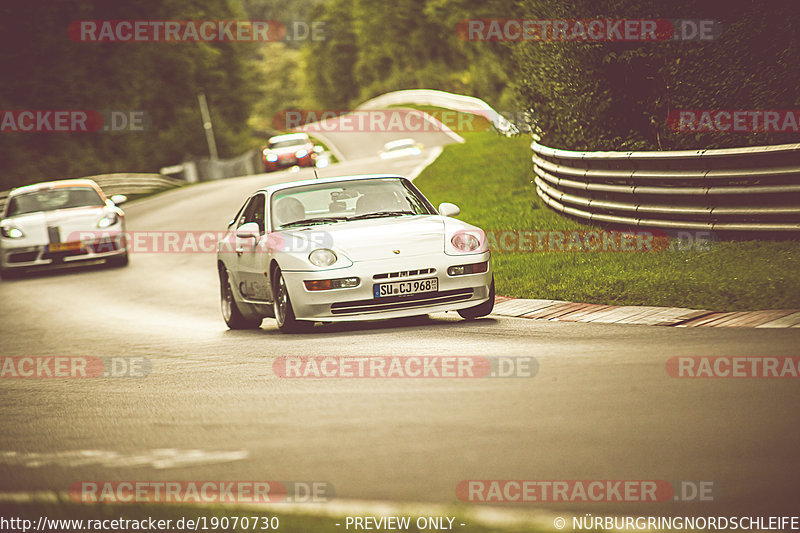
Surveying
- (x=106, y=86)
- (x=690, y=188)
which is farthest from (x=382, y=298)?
(x=106, y=86)

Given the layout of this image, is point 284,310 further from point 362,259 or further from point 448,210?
point 448,210

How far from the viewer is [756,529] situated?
12.8 ft

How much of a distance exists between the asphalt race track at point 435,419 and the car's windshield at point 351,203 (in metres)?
1.11

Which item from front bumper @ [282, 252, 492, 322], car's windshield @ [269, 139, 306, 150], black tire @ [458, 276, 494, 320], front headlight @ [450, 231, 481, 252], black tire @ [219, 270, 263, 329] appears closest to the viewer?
front bumper @ [282, 252, 492, 322]

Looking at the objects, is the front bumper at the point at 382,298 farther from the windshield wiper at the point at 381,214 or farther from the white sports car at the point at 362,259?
the windshield wiper at the point at 381,214

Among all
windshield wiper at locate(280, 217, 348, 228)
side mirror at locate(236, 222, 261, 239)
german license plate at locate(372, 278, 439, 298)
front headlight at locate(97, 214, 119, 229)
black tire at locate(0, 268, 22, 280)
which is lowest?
black tire at locate(0, 268, 22, 280)

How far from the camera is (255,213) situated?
1177 cm

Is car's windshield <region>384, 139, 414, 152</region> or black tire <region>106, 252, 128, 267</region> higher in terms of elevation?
car's windshield <region>384, 139, 414, 152</region>

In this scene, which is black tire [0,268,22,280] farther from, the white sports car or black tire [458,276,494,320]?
black tire [458,276,494,320]

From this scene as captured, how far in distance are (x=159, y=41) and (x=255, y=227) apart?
64.8 meters

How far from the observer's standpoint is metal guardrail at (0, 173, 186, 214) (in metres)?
43.1

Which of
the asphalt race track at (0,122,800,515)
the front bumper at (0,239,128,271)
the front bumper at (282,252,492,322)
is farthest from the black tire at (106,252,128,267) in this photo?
the front bumper at (282,252,492,322)

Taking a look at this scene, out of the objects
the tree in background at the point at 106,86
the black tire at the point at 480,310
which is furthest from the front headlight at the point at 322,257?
the tree in background at the point at 106,86

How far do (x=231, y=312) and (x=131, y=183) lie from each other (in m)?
34.0
